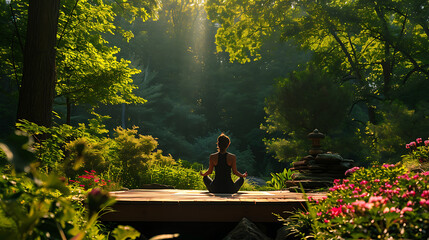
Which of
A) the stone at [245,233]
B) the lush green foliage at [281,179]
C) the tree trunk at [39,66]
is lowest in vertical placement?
the lush green foliage at [281,179]

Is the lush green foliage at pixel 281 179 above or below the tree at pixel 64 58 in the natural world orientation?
below

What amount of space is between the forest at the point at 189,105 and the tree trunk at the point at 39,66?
22mm

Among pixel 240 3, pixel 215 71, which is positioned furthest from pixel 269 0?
pixel 215 71

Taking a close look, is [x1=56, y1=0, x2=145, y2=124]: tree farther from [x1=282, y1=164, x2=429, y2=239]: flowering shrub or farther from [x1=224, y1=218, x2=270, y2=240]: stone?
[x1=282, y1=164, x2=429, y2=239]: flowering shrub

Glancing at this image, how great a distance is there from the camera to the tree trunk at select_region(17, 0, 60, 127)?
7758 mm

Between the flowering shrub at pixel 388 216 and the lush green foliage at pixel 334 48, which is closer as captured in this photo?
the flowering shrub at pixel 388 216

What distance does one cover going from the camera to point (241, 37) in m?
18.3

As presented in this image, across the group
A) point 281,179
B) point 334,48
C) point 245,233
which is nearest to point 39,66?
point 245,233

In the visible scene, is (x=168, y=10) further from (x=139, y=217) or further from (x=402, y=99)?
(x=139, y=217)

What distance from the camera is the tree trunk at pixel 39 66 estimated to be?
776 cm

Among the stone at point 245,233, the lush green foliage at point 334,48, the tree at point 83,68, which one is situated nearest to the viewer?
the stone at point 245,233

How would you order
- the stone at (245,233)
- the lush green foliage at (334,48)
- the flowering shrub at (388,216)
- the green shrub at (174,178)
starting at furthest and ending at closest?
the lush green foliage at (334,48)
the green shrub at (174,178)
the stone at (245,233)
the flowering shrub at (388,216)

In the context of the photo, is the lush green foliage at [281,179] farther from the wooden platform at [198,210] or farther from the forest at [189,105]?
the wooden platform at [198,210]

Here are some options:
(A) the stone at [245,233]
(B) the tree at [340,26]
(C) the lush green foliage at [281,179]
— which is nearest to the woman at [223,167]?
(A) the stone at [245,233]
